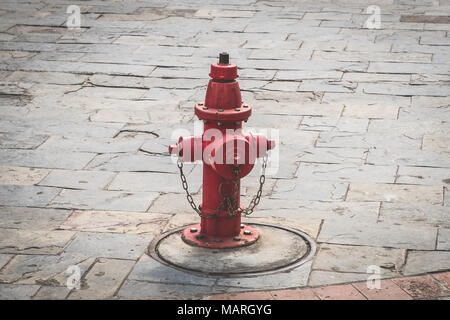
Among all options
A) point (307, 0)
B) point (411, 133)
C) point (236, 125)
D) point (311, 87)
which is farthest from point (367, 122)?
point (307, 0)

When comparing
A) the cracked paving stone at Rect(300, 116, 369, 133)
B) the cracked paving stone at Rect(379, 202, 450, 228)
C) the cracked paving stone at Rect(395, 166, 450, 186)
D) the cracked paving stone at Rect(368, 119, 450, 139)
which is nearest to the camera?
the cracked paving stone at Rect(379, 202, 450, 228)

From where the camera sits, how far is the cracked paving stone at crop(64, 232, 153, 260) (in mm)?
5340

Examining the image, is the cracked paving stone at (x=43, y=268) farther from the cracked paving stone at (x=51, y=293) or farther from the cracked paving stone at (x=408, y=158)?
the cracked paving stone at (x=408, y=158)

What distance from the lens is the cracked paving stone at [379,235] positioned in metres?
5.50

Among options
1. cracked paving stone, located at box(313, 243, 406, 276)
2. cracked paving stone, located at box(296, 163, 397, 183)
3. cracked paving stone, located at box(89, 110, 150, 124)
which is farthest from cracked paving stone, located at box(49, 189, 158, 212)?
cracked paving stone, located at box(89, 110, 150, 124)

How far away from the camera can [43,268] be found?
5.12 meters

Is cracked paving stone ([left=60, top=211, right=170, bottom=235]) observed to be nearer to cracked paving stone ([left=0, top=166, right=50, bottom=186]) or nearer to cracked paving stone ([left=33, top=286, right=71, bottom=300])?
cracked paving stone ([left=0, top=166, right=50, bottom=186])

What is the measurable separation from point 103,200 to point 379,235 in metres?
2.01

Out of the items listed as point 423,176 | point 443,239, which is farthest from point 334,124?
point 443,239

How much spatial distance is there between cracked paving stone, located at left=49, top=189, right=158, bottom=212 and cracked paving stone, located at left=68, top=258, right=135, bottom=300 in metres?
0.92

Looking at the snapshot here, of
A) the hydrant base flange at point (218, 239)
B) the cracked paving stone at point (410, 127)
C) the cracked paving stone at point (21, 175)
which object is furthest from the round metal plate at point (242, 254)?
the cracked paving stone at point (410, 127)

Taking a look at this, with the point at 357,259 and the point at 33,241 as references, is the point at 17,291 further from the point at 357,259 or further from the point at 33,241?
the point at 357,259

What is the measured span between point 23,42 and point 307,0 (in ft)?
15.5
